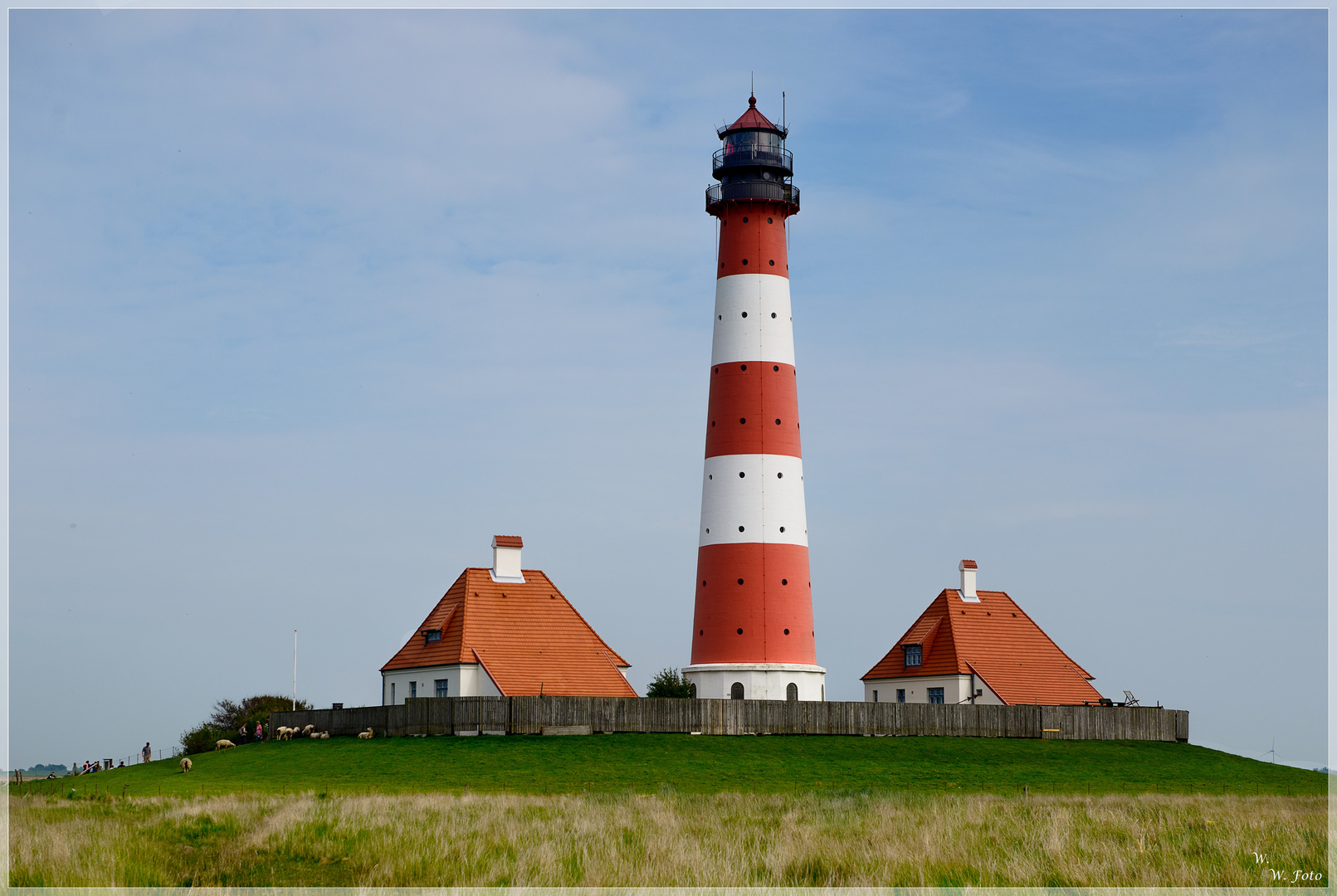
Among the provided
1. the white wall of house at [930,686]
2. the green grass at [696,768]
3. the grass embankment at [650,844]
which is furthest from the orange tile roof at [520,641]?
the grass embankment at [650,844]

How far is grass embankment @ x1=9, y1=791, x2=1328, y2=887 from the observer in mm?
16203

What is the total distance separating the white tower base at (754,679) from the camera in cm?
4675

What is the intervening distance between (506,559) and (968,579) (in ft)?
63.8

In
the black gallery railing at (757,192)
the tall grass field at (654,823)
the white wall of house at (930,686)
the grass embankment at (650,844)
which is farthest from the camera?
the white wall of house at (930,686)

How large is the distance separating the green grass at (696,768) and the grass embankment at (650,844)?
5.97 m

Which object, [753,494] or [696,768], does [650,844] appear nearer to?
[696,768]

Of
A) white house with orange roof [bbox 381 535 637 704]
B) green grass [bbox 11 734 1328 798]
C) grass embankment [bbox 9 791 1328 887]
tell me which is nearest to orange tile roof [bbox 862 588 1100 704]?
green grass [bbox 11 734 1328 798]

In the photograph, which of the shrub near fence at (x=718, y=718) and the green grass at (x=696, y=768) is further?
the shrub near fence at (x=718, y=718)

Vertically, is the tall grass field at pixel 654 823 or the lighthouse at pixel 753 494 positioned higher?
the lighthouse at pixel 753 494

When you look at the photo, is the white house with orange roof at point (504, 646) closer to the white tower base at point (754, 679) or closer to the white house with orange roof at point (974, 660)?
the white tower base at point (754, 679)

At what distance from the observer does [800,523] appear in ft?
157

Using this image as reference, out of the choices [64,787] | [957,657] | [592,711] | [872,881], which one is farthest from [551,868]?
[957,657]

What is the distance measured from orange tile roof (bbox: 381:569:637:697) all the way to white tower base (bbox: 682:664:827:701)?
10.7 ft

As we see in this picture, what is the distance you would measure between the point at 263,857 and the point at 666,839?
Answer: 533 cm
